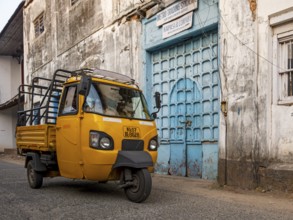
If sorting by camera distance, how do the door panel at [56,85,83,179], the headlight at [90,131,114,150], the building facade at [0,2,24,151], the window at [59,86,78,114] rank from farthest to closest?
the building facade at [0,2,24,151] → the window at [59,86,78,114] → the door panel at [56,85,83,179] → the headlight at [90,131,114,150]

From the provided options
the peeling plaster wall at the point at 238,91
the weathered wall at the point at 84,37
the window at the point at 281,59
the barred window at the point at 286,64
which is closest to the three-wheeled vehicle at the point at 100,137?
the peeling plaster wall at the point at 238,91

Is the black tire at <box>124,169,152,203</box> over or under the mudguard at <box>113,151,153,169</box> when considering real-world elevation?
under

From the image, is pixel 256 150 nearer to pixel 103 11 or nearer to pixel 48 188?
pixel 48 188

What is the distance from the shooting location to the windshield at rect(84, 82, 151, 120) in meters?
6.17

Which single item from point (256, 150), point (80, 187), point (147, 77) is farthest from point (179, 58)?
point (80, 187)

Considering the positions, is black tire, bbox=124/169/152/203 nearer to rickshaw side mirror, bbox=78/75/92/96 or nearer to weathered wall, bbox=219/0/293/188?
rickshaw side mirror, bbox=78/75/92/96

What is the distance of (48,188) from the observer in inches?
293

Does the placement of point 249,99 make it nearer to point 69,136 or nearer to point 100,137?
point 100,137

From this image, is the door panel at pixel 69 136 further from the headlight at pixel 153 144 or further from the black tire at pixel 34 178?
the headlight at pixel 153 144

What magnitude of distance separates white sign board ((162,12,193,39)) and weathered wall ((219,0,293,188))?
4.15 feet

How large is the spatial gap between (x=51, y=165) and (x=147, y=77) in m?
4.44

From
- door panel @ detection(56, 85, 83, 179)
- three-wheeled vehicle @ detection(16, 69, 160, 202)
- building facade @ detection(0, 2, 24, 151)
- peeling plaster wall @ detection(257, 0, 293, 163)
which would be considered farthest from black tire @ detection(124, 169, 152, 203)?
building facade @ detection(0, 2, 24, 151)

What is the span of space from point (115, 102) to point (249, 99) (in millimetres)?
2671

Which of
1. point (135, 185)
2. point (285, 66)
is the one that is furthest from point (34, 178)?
point (285, 66)
